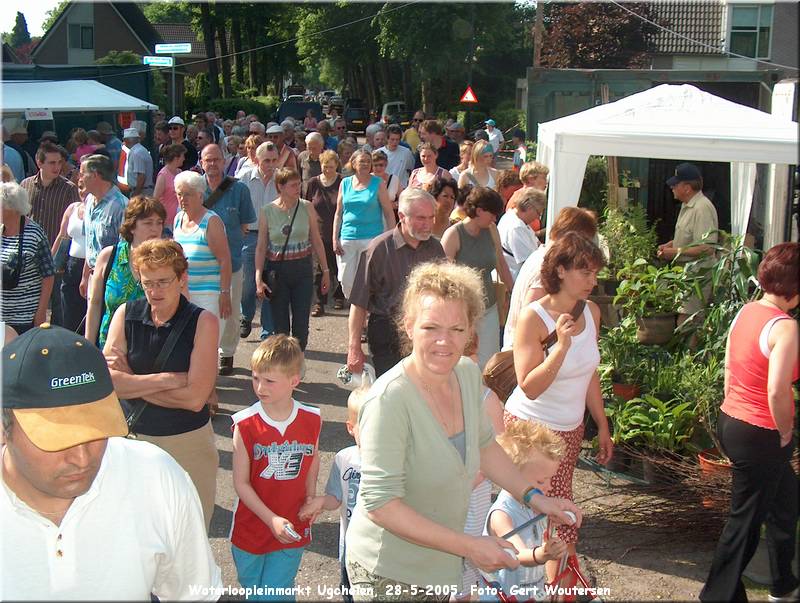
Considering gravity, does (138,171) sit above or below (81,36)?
below

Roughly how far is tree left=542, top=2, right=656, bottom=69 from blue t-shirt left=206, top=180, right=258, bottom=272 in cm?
2729

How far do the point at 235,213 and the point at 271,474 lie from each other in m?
4.51

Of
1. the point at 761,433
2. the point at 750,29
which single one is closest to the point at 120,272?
the point at 761,433

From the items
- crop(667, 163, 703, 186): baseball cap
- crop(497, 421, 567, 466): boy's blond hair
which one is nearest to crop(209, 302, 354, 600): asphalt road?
crop(497, 421, 567, 466): boy's blond hair

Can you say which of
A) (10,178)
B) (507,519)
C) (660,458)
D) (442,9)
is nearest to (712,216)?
(660,458)

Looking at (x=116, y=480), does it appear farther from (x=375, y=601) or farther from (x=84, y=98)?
(x=84, y=98)

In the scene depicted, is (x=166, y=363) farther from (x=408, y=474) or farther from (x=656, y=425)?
(x=656, y=425)

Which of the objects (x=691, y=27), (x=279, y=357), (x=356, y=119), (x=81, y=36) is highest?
(x=81, y=36)

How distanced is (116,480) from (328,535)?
3.06m

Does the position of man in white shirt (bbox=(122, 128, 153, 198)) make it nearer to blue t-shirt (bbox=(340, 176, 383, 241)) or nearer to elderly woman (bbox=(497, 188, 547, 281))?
blue t-shirt (bbox=(340, 176, 383, 241))

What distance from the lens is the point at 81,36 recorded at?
199 ft

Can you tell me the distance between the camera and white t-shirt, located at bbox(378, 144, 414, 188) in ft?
42.1

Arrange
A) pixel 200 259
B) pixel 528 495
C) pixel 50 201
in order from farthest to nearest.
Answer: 1. pixel 50 201
2. pixel 200 259
3. pixel 528 495

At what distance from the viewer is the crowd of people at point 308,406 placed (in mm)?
2217
